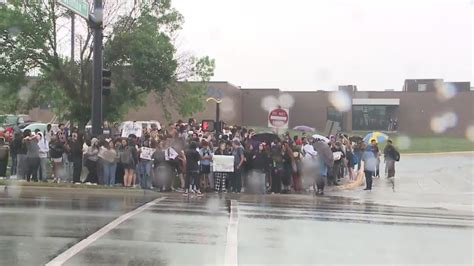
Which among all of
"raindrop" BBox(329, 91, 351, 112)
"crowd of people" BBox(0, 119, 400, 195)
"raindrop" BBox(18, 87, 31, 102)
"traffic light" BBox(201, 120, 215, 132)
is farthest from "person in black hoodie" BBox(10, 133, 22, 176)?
"raindrop" BBox(329, 91, 351, 112)

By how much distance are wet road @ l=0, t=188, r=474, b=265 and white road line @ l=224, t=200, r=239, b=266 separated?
0.05ft

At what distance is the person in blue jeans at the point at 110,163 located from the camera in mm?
16969

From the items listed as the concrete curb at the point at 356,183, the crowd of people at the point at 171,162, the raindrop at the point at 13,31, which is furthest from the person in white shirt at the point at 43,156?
the concrete curb at the point at 356,183

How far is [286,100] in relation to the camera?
6944 cm

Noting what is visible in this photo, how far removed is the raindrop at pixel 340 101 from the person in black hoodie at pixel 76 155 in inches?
2130

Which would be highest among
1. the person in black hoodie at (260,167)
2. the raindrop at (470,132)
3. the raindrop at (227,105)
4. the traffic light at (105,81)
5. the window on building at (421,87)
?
the window on building at (421,87)

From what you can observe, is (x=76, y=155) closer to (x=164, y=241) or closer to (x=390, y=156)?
(x=164, y=241)

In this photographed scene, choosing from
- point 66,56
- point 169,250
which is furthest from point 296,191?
point 66,56

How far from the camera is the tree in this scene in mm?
22562

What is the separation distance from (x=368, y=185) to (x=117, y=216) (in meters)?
10.0

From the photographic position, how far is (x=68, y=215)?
445 inches

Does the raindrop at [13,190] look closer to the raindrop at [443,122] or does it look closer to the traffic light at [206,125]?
the traffic light at [206,125]

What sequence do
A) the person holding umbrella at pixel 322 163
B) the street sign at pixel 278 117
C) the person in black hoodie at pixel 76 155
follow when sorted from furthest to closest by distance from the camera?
the street sign at pixel 278 117
the person holding umbrella at pixel 322 163
the person in black hoodie at pixel 76 155

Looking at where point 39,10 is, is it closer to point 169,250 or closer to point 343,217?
point 343,217
